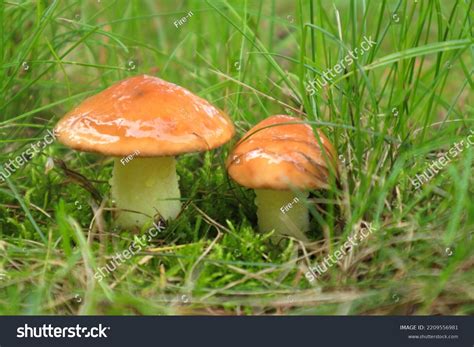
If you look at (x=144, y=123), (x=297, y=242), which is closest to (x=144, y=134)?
(x=144, y=123)
